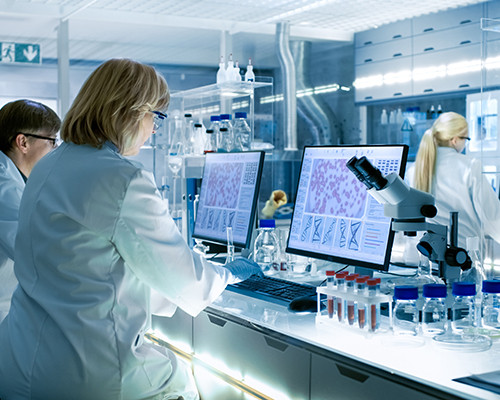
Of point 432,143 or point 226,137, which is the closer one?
point 226,137

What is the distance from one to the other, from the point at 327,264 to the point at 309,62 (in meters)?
4.28

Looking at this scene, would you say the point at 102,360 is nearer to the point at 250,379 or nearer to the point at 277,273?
the point at 250,379

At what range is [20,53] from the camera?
4.96m

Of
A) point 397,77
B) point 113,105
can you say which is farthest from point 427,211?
point 397,77

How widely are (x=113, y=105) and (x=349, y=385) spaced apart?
896 millimetres

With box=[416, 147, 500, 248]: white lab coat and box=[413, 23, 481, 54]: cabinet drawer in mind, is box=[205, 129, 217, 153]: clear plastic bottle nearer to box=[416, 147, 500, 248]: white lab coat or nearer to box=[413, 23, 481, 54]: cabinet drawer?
box=[416, 147, 500, 248]: white lab coat

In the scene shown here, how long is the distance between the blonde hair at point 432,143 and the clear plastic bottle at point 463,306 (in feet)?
6.76

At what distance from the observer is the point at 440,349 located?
58.3 inches

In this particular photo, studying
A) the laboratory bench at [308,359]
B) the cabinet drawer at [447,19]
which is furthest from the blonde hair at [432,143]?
the cabinet drawer at [447,19]

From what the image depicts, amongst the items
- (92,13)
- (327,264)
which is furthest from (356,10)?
(327,264)

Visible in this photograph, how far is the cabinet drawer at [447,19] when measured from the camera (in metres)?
5.33

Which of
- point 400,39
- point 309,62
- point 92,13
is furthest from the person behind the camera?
point 309,62

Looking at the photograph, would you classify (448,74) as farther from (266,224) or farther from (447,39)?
(266,224)

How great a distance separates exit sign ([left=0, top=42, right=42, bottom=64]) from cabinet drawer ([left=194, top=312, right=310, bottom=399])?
357 cm
